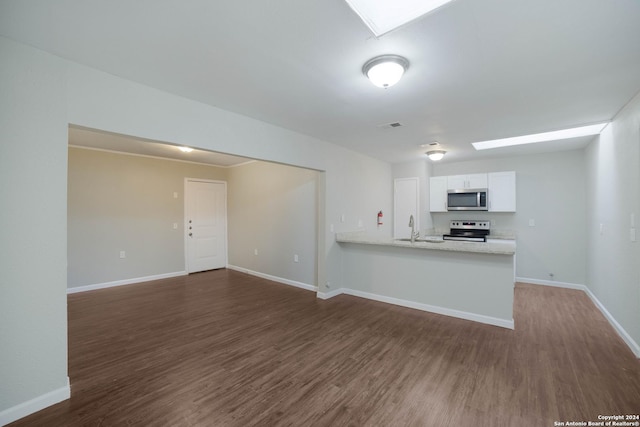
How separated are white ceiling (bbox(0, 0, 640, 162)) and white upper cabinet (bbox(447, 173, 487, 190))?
2.35m

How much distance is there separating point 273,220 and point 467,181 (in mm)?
4186

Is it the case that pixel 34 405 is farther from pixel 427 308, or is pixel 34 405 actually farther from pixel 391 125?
pixel 391 125

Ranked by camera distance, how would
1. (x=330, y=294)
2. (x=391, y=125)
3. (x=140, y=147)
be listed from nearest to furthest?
(x=391, y=125) < (x=330, y=294) < (x=140, y=147)

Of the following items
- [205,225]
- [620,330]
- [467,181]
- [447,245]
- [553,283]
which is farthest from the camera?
[205,225]

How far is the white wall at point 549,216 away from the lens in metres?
4.86

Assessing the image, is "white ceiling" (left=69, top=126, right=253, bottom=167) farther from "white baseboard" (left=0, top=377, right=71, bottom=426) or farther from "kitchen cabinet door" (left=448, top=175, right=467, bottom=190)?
"kitchen cabinet door" (left=448, top=175, right=467, bottom=190)

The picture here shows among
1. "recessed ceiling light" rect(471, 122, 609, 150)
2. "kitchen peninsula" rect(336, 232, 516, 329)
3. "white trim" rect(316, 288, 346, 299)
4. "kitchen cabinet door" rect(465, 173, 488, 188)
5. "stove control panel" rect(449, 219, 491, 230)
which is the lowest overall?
"white trim" rect(316, 288, 346, 299)

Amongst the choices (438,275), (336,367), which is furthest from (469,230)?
(336,367)

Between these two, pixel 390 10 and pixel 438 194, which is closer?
pixel 390 10

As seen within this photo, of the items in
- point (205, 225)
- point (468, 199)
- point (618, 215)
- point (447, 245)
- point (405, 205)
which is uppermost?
point (468, 199)

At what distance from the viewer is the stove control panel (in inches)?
222

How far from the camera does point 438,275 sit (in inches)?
148

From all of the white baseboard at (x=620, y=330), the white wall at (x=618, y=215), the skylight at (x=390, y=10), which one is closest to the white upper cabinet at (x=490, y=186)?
the white wall at (x=618, y=215)

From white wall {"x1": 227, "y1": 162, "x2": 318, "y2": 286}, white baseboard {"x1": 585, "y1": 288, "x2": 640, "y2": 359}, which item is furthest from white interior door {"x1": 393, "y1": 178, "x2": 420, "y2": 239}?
white baseboard {"x1": 585, "y1": 288, "x2": 640, "y2": 359}
